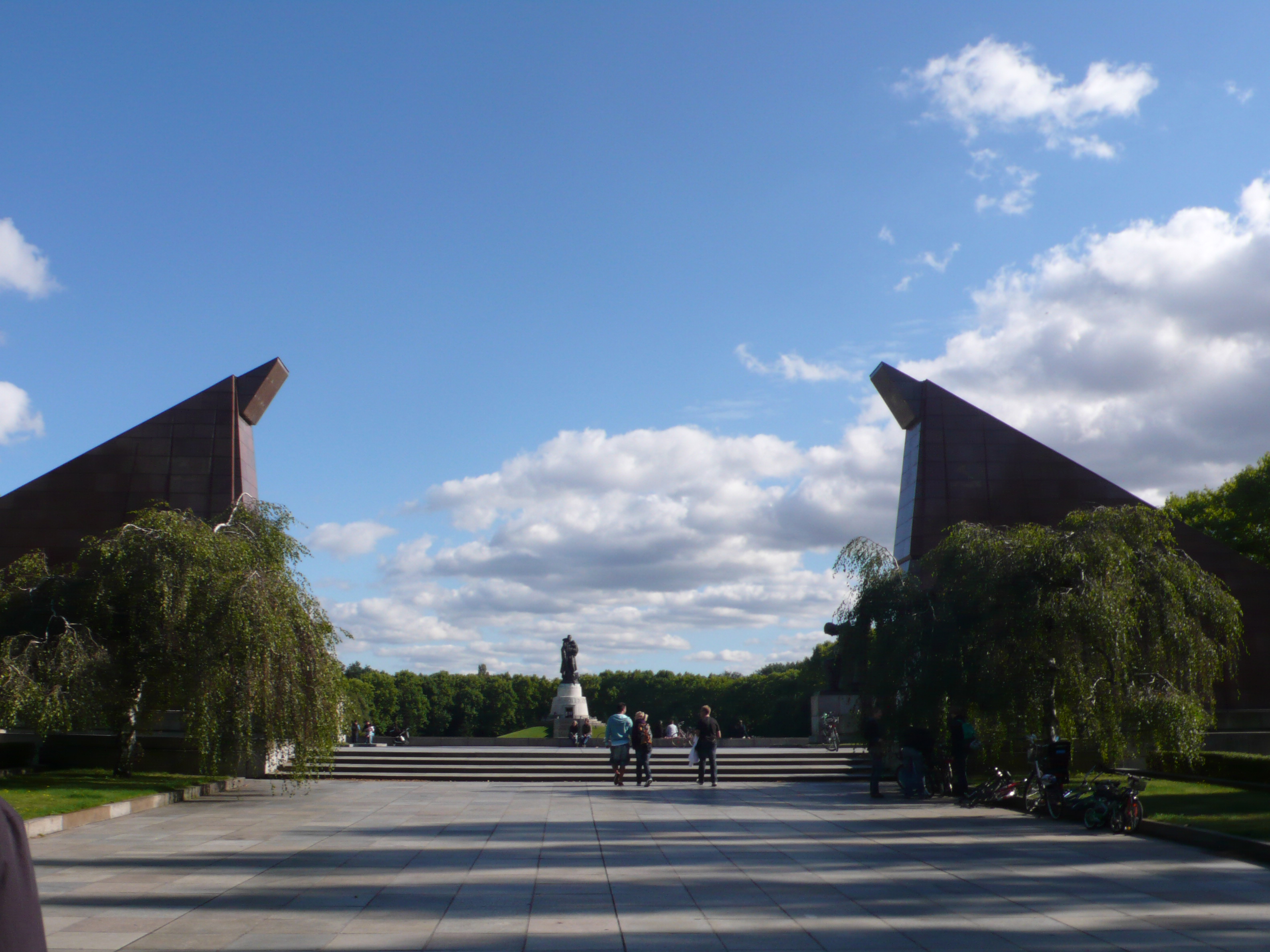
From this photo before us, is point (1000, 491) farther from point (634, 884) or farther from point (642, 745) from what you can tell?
point (634, 884)

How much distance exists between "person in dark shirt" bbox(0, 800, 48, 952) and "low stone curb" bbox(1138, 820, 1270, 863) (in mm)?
11355

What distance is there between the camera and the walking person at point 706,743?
63.1ft

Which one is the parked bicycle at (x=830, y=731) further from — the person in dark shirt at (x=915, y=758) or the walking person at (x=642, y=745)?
the person in dark shirt at (x=915, y=758)

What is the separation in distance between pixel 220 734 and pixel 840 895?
11.2 meters

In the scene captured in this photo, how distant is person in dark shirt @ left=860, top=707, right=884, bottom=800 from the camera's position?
17.3 meters

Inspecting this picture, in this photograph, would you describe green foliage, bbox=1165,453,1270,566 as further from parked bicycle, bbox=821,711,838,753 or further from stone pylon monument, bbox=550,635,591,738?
stone pylon monument, bbox=550,635,591,738

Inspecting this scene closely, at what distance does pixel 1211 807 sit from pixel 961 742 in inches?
137

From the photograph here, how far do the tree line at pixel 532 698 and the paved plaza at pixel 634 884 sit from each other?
6995 centimetres

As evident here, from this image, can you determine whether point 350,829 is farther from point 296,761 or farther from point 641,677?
point 641,677

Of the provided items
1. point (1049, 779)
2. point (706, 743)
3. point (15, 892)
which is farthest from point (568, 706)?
point (15, 892)

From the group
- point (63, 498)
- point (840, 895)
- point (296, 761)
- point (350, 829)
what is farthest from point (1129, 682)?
point (63, 498)

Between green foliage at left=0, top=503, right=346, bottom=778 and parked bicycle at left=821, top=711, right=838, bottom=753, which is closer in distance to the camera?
green foliage at left=0, top=503, right=346, bottom=778

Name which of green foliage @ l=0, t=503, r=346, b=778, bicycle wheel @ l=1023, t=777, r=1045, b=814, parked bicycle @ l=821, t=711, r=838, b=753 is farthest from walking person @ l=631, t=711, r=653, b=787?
bicycle wheel @ l=1023, t=777, r=1045, b=814

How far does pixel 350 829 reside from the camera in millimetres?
12812
